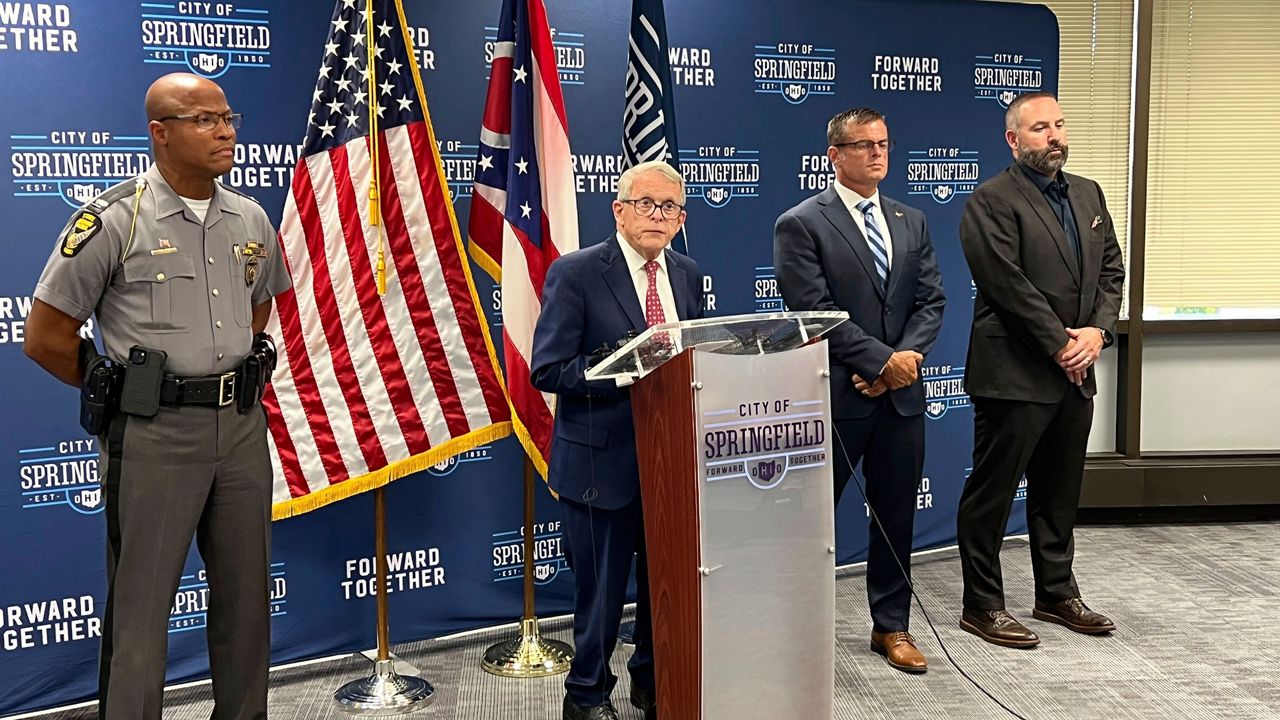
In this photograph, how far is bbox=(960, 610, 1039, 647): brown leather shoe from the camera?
393 cm

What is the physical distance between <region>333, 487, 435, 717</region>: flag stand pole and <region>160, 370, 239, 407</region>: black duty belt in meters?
0.98

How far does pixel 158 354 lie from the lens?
2.58 m

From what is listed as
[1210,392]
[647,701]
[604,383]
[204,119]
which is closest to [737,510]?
[604,383]

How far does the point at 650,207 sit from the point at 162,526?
1.37 meters

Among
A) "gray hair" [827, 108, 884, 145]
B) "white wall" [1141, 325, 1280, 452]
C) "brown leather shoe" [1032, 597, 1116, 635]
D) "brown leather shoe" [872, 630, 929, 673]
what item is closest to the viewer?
"gray hair" [827, 108, 884, 145]

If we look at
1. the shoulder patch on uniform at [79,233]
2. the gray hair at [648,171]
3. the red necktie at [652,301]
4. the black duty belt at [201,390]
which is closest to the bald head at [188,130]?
the shoulder patch on uniform at [79,233]

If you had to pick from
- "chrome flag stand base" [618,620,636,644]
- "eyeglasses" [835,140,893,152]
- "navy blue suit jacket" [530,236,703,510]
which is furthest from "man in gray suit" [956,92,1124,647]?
"navy blue suit jacket" [530,236,703,510]

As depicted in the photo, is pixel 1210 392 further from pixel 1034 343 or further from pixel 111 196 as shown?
pixel 111 196

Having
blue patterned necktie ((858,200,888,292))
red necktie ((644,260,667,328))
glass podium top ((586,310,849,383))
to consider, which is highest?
blue patterned necktie ((858,200,888,292))

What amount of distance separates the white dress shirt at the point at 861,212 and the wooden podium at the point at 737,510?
1031 millimetres

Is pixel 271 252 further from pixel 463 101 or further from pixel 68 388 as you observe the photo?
pixel 463 101

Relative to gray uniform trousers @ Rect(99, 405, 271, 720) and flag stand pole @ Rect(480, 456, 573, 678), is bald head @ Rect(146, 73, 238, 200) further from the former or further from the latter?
flag stand pole @ Rect(480, 456, 573, 678)

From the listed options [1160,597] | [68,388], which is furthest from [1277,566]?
[68,388]

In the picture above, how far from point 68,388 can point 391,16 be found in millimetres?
1463
